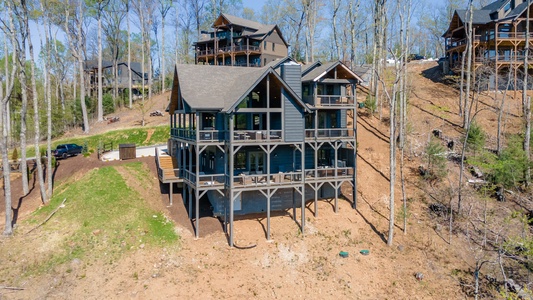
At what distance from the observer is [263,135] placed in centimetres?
2320

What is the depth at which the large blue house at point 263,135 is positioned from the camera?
74.4ft

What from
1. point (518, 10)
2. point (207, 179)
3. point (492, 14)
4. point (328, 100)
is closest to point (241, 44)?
point (328, 100)

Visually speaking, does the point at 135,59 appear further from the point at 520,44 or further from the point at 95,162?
the point at 520,44

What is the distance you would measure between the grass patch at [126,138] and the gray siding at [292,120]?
18.4 m

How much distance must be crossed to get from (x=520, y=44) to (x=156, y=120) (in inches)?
1800

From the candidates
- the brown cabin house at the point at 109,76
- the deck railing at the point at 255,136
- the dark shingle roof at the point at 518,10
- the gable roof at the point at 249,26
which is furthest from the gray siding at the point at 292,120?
the brown cabin house at the point at 109,76

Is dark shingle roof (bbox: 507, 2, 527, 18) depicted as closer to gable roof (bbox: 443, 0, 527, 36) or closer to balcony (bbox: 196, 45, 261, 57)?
gable roof (bbox: 443, 0, 527, 36)

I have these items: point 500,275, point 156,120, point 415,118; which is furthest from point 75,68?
point 500,275

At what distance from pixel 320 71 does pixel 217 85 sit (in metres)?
7.28

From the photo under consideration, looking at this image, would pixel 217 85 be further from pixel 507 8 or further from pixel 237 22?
pixel 507 8

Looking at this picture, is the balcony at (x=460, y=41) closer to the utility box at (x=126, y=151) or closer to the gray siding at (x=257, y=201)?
the gray siding at (x=257, y=201)

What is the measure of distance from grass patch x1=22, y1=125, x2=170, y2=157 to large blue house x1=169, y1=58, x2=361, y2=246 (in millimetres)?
10250

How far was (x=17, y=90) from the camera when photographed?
5003cm

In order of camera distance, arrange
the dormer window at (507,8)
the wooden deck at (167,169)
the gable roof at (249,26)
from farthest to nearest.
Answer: the gable roof at (249,26) < the dormer window at (507,8) < the wooden deck at (167,169)
